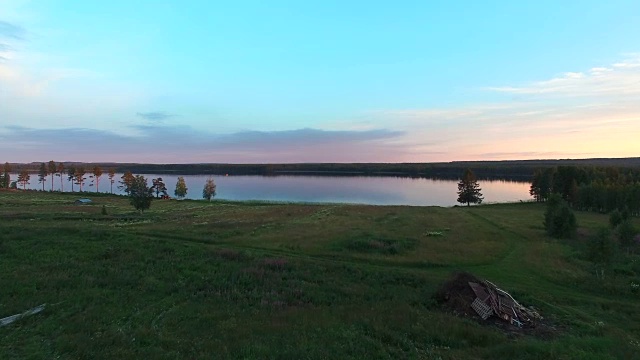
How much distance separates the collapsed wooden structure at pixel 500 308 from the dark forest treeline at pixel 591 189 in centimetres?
3867

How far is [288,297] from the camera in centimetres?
1777

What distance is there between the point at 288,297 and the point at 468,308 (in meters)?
7.68

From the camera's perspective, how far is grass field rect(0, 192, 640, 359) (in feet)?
38.7

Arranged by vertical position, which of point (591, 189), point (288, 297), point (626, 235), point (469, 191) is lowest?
point (626, 235)

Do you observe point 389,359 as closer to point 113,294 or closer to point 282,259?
point 113,294

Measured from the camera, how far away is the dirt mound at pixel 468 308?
47.9ft

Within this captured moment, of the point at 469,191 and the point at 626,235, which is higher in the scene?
the point at 469,191

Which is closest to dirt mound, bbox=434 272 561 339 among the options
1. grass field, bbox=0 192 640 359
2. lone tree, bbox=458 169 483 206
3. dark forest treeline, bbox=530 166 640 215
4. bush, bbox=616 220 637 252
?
grass field, bbox=0 192 640 359

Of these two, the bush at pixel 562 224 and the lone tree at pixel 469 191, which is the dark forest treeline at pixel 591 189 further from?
the lone tree at pixel 469 191

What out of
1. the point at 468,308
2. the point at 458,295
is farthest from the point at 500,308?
the point at 458,295

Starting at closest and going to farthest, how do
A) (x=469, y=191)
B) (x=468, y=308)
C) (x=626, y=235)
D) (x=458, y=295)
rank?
(x=468, y=308) < (x=458, y=295) < (x=626, y=235) < (x=469, y=191)

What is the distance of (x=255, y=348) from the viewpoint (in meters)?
11.3

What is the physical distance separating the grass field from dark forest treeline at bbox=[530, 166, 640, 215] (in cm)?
3068

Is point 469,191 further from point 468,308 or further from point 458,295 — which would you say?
point 468,308
